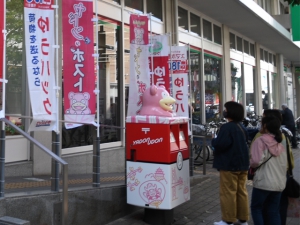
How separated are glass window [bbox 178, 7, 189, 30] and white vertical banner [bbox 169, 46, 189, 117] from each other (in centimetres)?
396

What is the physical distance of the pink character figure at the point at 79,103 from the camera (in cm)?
567

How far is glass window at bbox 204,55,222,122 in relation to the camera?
48.3ft

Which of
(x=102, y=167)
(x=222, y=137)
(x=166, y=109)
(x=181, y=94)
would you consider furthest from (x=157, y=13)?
(x=222, y=137)

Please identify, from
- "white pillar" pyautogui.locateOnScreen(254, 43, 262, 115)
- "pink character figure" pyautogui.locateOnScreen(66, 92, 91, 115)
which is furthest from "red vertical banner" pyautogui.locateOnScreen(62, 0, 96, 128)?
"white pillar" pyautogui.locateOnScreen(254, 43, 262, 115)

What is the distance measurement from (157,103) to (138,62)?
1.39 m

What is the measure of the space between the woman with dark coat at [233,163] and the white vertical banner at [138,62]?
1.97m

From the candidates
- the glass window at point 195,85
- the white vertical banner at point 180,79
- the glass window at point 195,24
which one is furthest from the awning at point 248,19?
the white vertical banner at point 180,79

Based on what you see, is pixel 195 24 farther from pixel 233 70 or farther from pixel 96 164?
pixel 96 164

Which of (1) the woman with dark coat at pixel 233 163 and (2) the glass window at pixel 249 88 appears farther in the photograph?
(2) the glass window at pixel 249 88

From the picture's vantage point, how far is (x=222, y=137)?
18.3 feet

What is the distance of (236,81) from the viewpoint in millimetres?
17734

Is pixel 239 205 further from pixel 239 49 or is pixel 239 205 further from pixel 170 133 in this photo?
pixel 239 49

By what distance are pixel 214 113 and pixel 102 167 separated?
750 centimetres

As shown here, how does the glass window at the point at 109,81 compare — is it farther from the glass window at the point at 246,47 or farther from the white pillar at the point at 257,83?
the white pillar at the point at 257,83
